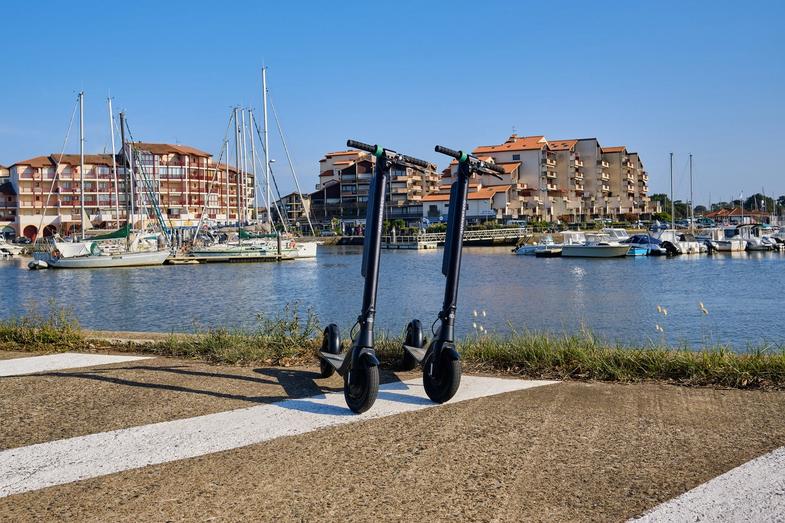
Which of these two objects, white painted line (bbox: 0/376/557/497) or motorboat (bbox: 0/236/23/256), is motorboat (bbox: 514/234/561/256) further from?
white painted line (bbox: 0/376/557/497)

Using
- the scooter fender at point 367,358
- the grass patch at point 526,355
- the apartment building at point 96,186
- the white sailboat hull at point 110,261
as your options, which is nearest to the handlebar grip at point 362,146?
the scooter fender at point 367,358

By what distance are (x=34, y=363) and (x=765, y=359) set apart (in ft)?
24.9

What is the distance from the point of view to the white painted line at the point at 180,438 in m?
4.80

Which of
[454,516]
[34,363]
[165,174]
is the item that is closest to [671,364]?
[454,516]

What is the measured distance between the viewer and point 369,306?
20.9ft

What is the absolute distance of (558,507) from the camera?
4.08 m

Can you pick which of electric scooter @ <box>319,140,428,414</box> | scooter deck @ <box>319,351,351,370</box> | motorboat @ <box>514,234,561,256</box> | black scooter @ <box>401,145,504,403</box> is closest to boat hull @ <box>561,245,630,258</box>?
motorboat @ <box>514,234,561,256</box>

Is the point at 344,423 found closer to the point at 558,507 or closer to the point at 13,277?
the point at 558,507

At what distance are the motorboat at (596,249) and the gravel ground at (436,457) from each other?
201ft

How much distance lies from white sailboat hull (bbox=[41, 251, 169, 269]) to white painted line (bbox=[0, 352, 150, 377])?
52.0 m

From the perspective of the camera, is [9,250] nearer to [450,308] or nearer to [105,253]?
[105,253]

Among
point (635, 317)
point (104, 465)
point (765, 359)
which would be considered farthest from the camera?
point (635, 317)

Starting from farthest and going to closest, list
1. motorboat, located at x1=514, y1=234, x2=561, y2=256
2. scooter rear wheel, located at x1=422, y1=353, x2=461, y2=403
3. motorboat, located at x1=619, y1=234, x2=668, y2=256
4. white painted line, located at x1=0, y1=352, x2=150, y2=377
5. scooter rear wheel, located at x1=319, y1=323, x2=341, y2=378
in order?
motorboat, located at x1=514, y1=234, x2=561, y2=256 → motorboat, located at x1=619, y1=234, x2=668, y2=256 → white painted line, located at x1=0, y1=352, x2=150, y2=377 → scooter rear wheel, located at x1=319, y1=323, x2=341, y2=378 → scooter rear wheel, located at x1=422, y1=353, x2=461, y2=403

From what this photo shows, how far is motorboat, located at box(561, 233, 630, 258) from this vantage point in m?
66.0
